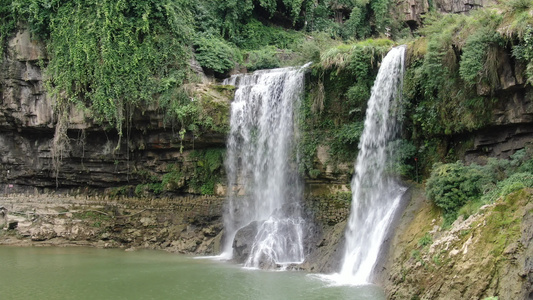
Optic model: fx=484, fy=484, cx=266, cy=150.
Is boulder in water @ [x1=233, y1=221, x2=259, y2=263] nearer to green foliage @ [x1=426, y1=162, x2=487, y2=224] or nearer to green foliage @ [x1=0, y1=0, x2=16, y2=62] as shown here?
green foliage @ [x1=426, y1=162, x2=487, y2=224]

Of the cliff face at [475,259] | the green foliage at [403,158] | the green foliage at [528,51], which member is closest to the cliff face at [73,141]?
the green foliage at [403,158]

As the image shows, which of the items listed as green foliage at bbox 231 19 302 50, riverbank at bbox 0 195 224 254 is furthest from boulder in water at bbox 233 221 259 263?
green foliage at bbox 231 19 302 50

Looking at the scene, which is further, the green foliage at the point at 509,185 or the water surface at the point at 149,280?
the water surface at the point at 149,280

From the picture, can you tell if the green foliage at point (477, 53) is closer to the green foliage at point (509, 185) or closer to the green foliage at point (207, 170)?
the green foliage at point (509, 185)

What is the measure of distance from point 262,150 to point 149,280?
24.3ft

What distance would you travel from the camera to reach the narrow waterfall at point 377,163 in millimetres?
13664

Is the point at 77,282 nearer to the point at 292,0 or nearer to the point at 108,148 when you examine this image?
the point at 108,148

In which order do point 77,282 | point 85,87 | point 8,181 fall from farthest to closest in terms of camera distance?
1. point 8,181
2. point 85,87
3. point 77,282

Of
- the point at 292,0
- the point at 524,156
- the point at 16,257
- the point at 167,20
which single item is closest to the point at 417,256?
the point at 524,156

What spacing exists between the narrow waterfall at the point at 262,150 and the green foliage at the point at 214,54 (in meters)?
2.63

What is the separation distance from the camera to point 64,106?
2052cm

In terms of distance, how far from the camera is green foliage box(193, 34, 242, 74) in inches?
859

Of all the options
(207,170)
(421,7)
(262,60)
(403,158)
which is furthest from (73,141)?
(421,7)

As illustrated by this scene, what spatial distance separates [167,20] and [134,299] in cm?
1346
